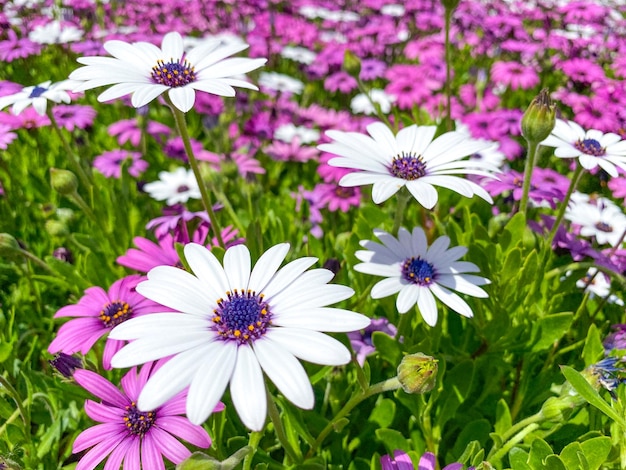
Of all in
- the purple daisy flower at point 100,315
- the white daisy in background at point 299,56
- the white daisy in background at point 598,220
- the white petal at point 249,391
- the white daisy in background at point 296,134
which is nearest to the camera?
the white petal at point 249,391

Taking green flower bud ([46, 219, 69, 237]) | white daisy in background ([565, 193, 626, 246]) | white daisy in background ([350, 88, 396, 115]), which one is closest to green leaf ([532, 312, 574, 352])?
white daisy in background ([565, 193, 626, 246])

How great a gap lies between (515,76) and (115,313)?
3523 mm

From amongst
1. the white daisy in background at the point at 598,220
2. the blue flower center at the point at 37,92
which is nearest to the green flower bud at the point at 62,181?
the blue flower center at the point at 37,92

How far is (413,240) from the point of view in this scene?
50.9 inches

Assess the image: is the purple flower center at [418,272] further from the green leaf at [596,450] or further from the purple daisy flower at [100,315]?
the purple daisy flower at [100,315]

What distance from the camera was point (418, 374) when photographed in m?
0.90

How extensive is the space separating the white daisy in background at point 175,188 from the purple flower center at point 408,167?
1112mm

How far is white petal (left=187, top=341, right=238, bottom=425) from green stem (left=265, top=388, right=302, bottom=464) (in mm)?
91

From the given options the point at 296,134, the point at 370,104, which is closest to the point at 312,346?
the point at 296,134

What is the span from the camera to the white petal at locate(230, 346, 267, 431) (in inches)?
27.3

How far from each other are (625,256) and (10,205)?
274 centimetres

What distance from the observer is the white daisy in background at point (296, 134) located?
3062mm

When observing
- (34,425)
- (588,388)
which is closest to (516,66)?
(588,388)

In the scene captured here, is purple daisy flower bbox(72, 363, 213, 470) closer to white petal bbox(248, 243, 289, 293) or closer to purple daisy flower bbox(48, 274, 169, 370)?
purple daisy flower bbox(48, 274, 169, 370)
